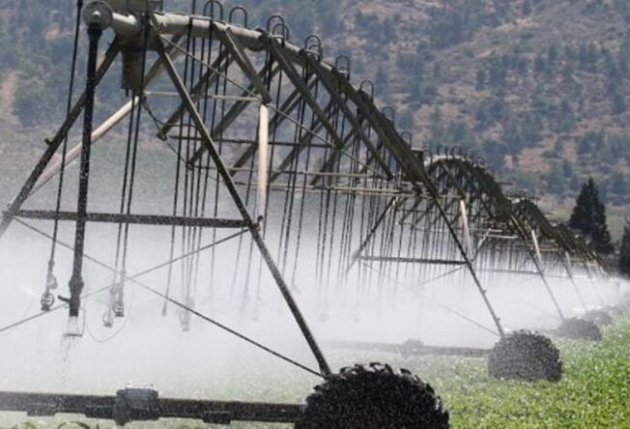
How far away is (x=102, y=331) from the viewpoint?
27.1 metres

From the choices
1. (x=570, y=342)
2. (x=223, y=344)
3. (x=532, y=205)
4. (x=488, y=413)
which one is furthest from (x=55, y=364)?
(x=532, y=205)

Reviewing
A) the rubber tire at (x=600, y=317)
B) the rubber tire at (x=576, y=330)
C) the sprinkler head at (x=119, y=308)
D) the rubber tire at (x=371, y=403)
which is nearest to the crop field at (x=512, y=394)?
the sprinkler head at (x=119, y=308)

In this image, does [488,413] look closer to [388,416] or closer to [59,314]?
[388,416]

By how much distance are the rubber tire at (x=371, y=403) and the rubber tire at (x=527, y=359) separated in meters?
10.2

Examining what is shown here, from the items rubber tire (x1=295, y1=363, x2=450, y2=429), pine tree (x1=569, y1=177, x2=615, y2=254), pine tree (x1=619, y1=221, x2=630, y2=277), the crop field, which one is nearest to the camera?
rubber tire (x1=295, y1=363, x2=450, y2=429)

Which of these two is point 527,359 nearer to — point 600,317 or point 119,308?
point 119,308

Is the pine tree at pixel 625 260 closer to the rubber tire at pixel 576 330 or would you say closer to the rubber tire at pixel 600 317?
the rubber tire at pixel 600 317

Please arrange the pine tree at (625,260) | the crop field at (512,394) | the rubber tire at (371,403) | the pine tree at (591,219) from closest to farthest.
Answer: the rubber tire at (371,403) < the crop field at (512,394) < the pine tree at (625,260) < the pine tree at (591,219)

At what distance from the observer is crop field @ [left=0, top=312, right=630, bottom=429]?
15.3m

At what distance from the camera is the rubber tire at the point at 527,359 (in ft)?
71.1

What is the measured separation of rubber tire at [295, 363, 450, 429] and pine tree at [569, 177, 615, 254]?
4272 inches

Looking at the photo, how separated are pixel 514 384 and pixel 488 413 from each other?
4580 mm

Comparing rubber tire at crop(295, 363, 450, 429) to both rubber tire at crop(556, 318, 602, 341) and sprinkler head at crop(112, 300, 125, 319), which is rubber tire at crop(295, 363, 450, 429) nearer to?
sprinkler head at crop(112, 300, 125, 319)

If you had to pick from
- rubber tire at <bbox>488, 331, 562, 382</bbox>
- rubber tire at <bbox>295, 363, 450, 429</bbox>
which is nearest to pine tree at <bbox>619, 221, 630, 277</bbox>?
rubber tire at <bbox>488, 331, 562, 382</bbox>
